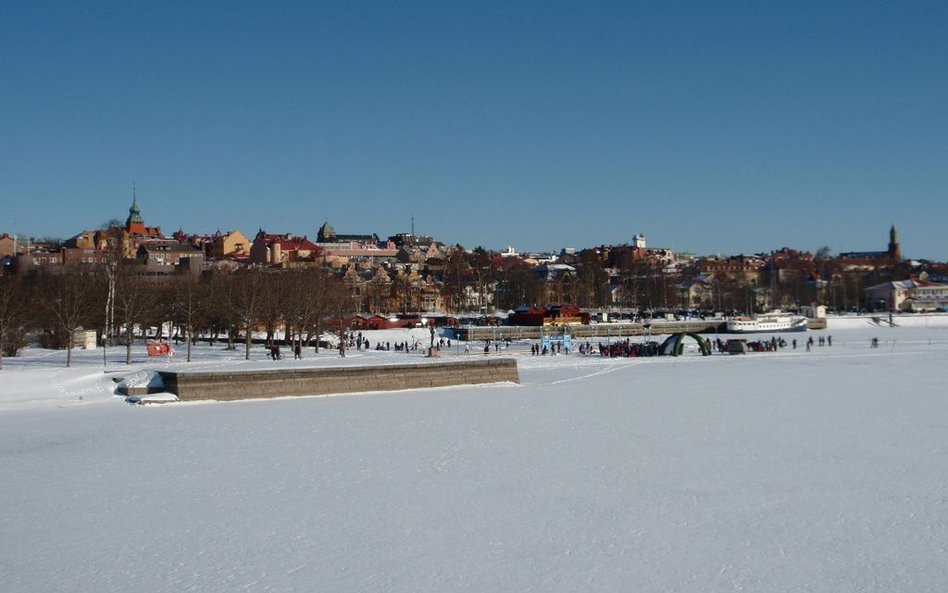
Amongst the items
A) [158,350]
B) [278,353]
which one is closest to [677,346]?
[278,353]

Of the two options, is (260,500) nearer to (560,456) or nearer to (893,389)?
(560,456)

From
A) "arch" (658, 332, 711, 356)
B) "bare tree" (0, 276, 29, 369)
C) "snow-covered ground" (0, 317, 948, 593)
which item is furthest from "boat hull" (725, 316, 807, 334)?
"snow-covered ground" (0, 317, 948, 593)

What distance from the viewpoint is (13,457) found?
17.8 meters

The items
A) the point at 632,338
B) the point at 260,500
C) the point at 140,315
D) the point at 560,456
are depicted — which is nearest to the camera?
the point at 260,500

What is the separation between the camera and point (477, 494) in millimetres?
14352

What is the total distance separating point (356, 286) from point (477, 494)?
4007 inches

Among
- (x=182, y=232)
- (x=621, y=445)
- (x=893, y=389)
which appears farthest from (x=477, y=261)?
(x=621, y=445)

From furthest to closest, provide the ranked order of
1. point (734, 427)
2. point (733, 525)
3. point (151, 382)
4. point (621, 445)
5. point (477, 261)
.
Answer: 1. point (477, 261)
2. point (151, 382)
3. point (734, 427)
4. point (621, 445)
5. point (733, 525)

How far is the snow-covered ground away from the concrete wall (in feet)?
4.08

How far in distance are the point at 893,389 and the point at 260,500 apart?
2154 cm

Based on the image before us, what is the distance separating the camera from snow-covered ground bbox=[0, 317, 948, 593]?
10555mm

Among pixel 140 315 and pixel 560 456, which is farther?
pixel 140 315

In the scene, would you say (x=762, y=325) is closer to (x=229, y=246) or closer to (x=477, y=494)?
(x=477, y=494)

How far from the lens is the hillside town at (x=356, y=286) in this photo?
56.0 meters
